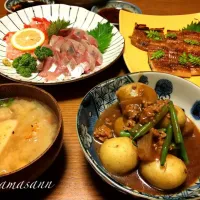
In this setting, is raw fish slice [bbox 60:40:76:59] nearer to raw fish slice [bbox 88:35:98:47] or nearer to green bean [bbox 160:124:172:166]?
raw fish slice [bbox 88:35:98:47]

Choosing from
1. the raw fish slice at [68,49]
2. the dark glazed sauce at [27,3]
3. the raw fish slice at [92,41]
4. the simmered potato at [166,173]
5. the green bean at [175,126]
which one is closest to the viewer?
the simmered potato at [166,173]

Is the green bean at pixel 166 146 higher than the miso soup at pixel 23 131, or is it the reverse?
the miso soup at pixel 23 131

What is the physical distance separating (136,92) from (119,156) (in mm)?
454

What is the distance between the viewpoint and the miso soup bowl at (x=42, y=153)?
1.14 meters

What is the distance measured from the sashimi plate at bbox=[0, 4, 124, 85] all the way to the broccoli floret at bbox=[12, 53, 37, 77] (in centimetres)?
3

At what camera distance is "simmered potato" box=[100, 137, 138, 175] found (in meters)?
1.31

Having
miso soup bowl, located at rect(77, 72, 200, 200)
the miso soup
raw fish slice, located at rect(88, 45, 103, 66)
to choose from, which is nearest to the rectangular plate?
raw fish slice, located at rect(88, 45, 103, 66)

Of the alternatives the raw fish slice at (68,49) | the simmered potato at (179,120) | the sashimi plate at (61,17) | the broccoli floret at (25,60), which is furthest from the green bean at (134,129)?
the broccoli floret at (25,60)

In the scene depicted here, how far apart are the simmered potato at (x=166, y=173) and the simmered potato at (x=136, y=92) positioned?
42 cm

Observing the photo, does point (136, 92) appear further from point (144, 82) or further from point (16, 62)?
point (16, 62)

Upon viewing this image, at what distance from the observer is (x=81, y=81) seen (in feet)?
6.68

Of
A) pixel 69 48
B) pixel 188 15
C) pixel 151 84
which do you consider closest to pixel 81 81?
pixel 69 48

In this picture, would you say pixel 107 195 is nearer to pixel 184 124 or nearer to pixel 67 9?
pixel 184 124

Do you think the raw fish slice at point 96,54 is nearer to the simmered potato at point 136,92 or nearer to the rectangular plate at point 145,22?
the rectangular plate at point 145,22
